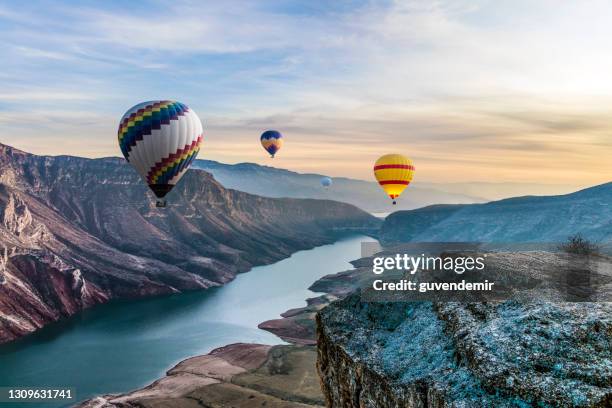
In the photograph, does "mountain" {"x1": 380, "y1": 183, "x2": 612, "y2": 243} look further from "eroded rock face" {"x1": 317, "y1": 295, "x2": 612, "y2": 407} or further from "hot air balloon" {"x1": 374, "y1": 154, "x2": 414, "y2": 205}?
"eroded rock face" {"x1": 317, "y1": 295, "x2": 612, "y2": 407}

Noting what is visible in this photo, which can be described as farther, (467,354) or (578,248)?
(578,248)

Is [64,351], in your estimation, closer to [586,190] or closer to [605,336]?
[605,336]

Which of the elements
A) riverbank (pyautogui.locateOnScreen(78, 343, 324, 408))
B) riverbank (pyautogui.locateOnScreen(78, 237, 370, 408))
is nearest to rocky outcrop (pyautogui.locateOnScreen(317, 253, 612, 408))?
riverbank (pyautogui.locateOnScreen(78, 343, 324, 408))

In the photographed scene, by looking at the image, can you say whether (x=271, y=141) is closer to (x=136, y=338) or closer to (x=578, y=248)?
(x=136, y=338)

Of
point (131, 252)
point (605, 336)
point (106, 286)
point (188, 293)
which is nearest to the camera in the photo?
point (605, 336)

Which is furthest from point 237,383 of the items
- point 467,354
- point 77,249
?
point 77,249

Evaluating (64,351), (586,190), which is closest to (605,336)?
(64,351)
